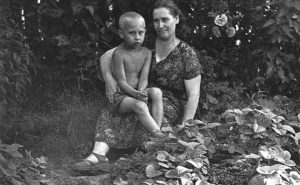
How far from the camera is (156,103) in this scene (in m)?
5.84

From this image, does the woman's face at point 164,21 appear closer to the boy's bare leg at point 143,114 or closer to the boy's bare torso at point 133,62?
the boy's bare torso at point 133,62

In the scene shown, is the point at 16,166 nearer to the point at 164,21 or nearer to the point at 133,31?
the point at 133,31

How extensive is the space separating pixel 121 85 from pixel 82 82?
138 cm

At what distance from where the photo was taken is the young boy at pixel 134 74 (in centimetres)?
577

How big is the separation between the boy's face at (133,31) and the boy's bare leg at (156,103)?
39cm

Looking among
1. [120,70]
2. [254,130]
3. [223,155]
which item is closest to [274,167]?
[254,130]

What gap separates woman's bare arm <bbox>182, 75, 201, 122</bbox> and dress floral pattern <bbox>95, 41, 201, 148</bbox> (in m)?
0.04

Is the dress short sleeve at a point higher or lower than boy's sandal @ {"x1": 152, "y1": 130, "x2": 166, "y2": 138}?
higher

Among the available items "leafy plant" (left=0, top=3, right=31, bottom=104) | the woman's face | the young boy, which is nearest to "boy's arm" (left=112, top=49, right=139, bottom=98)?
the young boy

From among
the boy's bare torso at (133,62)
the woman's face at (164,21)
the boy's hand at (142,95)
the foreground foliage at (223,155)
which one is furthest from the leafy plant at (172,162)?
the woman's face at (164,21)

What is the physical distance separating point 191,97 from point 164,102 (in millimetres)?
252

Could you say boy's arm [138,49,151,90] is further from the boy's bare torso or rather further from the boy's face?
the boy's face

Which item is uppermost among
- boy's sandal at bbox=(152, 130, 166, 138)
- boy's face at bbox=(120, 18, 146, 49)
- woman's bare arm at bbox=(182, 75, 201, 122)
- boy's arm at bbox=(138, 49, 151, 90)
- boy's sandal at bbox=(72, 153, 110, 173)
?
boy's face at bbox=(120, 18, 146, 49)

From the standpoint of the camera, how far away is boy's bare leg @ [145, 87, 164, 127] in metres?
5.82
